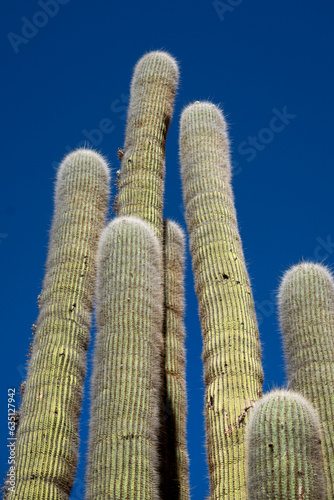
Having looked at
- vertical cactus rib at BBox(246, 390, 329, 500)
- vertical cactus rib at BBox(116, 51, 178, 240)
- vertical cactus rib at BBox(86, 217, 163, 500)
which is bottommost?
vertical cactus rib at BBox(246, 390, 329, 500)

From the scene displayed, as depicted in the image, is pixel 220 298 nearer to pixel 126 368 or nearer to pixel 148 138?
pixel 126 368

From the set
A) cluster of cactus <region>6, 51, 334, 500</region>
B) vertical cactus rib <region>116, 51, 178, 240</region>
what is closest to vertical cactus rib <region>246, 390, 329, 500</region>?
cluster of cactus <region>6, 51, 334, 500</region>

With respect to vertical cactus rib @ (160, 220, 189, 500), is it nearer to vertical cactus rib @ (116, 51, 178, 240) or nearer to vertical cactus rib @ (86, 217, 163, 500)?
vertical cactus rib @ (116, 51, 178, 240)

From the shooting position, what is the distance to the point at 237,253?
24.7 feet

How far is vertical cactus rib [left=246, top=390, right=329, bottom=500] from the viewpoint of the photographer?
4863 millimetres

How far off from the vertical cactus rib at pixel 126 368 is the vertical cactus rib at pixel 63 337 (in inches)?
28.3

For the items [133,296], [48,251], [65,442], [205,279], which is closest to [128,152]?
[48,251]

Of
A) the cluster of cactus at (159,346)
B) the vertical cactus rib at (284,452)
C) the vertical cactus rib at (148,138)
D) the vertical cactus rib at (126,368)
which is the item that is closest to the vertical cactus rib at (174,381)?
the cluster of cactus at (159,346)

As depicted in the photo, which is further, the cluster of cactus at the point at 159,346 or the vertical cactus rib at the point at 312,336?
the vertical cactus rib at the point at 312,336

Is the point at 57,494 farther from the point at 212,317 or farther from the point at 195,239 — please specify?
the point at 195,239

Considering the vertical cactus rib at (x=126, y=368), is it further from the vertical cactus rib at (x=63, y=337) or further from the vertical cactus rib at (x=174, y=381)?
the vertical cactus rib at (x=174, y=381)

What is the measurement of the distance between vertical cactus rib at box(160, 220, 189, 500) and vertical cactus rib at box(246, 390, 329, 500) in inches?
83.2

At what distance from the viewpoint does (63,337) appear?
23.6 feet

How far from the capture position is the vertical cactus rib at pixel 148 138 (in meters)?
8.18
